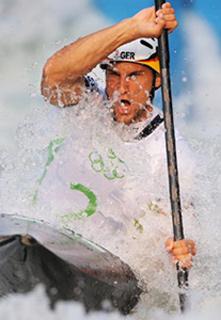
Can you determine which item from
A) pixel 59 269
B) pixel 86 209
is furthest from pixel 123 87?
pixel 59 269

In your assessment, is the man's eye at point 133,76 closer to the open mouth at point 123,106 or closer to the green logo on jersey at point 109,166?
the open mouth at point 123,106

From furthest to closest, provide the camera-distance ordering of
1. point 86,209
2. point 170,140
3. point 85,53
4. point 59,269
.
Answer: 1. point 86,209
2. point 85,53
3. point 170,140
4. point 59,269

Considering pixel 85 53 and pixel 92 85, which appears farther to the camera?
pixel 92 85

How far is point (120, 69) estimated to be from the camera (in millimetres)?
2938

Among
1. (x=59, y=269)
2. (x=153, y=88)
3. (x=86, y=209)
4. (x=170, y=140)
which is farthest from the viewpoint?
(x=153, y=88)

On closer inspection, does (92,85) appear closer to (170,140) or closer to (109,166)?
(109,166)

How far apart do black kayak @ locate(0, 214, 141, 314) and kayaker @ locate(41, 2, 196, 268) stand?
65cm

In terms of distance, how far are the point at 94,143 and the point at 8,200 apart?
0.45m

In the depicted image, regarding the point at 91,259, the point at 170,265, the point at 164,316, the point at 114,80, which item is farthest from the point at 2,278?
the point at 114,80

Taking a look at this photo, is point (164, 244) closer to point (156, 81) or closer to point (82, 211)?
point (82, 211)

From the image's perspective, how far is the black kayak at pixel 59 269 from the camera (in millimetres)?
1915

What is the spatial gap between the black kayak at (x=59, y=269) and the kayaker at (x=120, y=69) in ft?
2.14

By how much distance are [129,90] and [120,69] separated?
0.09 meters

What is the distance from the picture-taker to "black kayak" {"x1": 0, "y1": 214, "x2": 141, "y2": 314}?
1.92 metres
